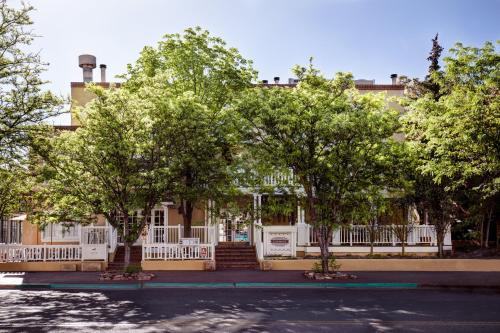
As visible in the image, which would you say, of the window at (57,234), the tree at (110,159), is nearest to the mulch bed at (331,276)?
the tree at (110,159)

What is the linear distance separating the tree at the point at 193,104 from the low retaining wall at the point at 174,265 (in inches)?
81.8

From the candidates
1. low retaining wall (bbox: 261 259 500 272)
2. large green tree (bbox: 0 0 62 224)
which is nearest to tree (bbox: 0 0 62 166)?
large green tree (bbox: 0 0 62 224)

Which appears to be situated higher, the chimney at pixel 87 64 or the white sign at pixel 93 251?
the chimney at pixel 87 64

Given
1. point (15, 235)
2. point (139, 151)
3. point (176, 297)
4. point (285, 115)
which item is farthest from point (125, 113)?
point (15, 235)

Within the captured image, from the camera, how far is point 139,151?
60.6 feet

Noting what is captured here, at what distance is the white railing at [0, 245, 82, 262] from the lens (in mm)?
21766

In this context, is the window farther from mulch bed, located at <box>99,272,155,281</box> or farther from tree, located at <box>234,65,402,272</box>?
tree, located at <box>234,65,402,272</box>

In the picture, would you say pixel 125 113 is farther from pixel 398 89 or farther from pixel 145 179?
pixel 398 89

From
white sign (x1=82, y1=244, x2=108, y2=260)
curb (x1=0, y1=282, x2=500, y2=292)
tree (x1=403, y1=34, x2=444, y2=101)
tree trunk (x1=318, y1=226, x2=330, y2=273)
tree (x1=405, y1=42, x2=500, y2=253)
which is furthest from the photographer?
tree (x1=403, y1=34, x2=444, y2=101)

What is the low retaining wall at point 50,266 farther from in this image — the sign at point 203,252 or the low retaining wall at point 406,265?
the low retaining wall at point 406,265

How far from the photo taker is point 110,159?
61.0 feet

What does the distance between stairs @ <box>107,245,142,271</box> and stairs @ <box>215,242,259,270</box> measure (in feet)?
12.0

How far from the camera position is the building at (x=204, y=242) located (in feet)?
71.4

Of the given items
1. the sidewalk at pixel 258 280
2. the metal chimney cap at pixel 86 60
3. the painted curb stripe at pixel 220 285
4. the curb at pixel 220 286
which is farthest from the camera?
the metal chimney cap at pixel 86 60
